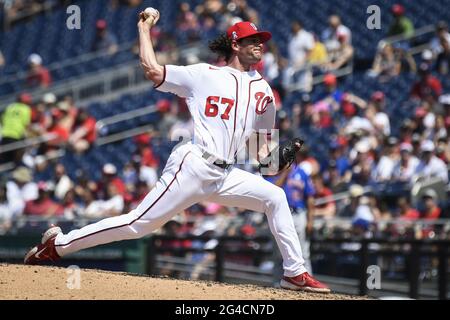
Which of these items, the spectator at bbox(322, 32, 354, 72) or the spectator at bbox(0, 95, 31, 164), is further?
the spectator at bbox(0, 95, 31, 164)

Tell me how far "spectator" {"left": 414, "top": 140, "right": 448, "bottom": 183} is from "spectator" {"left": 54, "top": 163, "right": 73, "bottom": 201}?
4.57 metres

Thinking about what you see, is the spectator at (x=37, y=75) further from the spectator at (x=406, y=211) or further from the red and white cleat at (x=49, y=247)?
the red and white cleat at (x=49, y=247)

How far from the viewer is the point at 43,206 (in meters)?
12.9

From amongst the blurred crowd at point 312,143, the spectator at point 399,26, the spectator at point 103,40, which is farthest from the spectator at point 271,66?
the spectator at point 103,40

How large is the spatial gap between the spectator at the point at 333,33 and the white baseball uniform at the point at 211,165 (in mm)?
8812

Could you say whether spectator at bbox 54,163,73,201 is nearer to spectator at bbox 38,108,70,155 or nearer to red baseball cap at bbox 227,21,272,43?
spectator at bbox 38,108,70,155

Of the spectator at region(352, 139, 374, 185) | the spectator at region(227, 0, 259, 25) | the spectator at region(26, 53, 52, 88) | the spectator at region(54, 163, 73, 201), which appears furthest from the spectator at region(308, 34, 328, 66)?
the spectator at region(26, 53, 52, 88)

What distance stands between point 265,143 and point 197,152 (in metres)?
0.66

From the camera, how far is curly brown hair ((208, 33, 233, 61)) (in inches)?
270

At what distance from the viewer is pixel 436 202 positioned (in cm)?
1138

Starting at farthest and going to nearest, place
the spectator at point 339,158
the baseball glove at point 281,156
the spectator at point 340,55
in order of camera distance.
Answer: the spectator at point 340,55 < the spectator at point 339,158 < the baseball glove at point 281,156

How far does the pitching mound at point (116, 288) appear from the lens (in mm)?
6332

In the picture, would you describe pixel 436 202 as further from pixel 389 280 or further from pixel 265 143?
pixel 265 143

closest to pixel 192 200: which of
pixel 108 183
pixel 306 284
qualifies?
pixel 306 284
